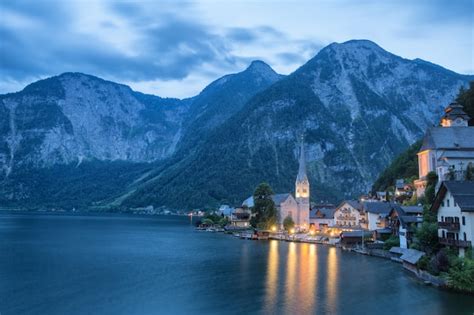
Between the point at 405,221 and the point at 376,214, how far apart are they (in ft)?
82.3

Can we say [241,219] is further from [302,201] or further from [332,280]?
[332,280]

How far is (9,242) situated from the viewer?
10094cm

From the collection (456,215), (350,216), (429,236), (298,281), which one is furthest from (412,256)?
(350,216)

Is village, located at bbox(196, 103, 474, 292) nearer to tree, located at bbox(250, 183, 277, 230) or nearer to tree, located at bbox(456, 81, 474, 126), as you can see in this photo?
tree, located at bbox(250, 183, 277, 230)

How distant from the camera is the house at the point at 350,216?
106 metres

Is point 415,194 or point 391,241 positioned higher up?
point 415,194

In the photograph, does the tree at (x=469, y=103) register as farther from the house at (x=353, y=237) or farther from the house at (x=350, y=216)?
the house at (x=353, y=237)

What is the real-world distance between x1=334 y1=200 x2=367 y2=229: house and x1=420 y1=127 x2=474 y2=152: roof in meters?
27.7

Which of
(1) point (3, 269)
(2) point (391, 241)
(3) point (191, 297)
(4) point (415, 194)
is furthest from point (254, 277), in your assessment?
(4) point (415, 194)

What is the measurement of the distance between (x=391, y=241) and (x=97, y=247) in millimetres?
57479

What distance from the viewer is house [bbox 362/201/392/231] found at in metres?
93.2

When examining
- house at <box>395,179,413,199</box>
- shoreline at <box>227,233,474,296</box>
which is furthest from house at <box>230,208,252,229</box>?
house at <box>395,179,413,199</box>

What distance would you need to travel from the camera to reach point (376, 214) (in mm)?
95562

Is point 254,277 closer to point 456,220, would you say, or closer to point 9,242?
point 456,220
